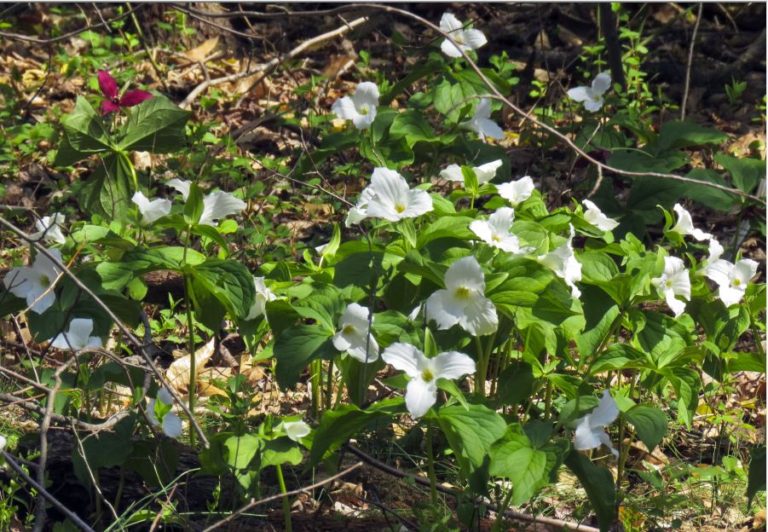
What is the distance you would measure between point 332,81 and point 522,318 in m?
2.86

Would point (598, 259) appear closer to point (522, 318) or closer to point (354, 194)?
point (522, 318)

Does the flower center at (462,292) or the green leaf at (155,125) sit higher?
the green leaf at (155,125)

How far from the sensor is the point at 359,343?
192 centimetres

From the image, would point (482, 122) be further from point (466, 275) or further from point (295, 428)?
point (295, 428)

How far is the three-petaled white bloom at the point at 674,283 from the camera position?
2.08 m

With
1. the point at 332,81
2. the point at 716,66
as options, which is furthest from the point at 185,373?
the point at 716,66

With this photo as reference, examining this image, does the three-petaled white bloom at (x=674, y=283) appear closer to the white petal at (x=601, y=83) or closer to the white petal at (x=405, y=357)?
the white petal at (x=405, y=357)

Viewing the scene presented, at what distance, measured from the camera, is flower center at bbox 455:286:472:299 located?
1.83 metres

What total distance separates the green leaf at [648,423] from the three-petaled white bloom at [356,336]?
54cm

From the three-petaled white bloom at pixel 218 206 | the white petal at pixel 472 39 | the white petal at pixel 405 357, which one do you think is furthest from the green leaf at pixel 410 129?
the white petal at pixel 405 357

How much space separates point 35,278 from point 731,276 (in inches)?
62.3

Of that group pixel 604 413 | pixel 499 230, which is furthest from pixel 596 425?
pixel 499 230

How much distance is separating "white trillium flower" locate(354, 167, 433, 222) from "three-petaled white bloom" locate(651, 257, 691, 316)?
547 mm

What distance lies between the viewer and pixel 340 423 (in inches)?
71.3
